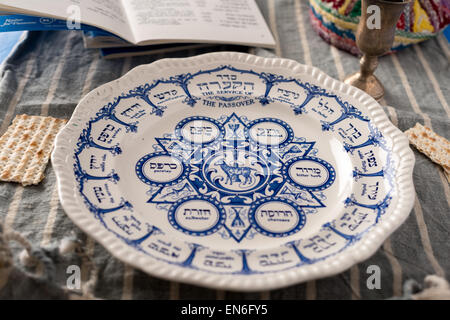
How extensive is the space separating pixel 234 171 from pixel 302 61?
44cm

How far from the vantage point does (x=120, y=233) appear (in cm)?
57

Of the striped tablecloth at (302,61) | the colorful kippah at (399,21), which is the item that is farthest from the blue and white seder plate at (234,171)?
the colorful kippah at (399,21)

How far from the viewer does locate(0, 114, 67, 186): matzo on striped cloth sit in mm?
722

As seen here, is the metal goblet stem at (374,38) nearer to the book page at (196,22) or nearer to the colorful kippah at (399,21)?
the colorful kippah at (399,21)

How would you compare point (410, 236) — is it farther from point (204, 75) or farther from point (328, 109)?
point (204, 75)

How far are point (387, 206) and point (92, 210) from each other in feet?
1.29

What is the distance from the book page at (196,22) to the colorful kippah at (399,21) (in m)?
0.14

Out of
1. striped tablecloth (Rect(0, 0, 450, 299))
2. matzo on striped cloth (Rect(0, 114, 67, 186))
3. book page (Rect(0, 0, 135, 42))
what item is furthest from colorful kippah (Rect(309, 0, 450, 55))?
matzo on striped cloth (Rect(0, 114, 67, 186))

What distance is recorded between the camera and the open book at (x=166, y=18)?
0.86 m

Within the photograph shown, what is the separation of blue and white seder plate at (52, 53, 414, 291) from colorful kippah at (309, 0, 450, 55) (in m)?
0.22

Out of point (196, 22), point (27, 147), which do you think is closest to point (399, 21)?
point (196, 22)

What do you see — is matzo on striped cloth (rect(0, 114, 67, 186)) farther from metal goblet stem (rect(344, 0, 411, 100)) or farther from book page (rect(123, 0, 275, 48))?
metal goblet stem (rect(344, 0, 411, 100))

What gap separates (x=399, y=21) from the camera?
3.18 ft
